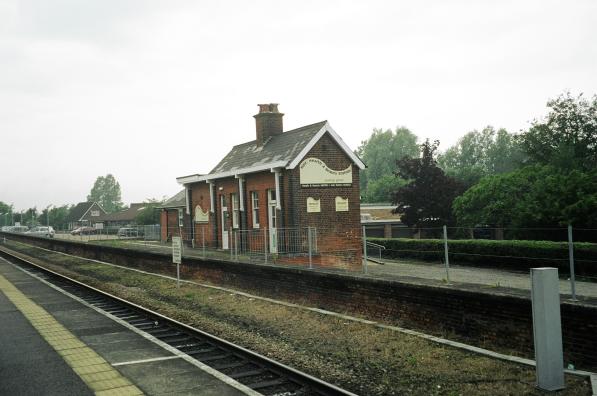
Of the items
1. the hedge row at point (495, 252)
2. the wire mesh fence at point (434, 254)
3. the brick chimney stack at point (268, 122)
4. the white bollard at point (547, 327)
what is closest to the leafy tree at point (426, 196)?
the wire mesh fence at point (434, 254)

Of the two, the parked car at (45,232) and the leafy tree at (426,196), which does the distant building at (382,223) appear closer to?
the leafy tree at (426,196)

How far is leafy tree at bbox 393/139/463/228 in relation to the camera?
36.4 m

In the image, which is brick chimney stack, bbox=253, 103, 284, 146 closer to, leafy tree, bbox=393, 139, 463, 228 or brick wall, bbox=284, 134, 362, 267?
brick wall, bbox=284, 134, 362, 267

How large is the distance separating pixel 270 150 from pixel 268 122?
7.68 feet

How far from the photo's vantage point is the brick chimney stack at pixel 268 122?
2761 centimetres

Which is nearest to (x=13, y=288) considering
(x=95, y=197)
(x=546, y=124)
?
(x=546, y=124)

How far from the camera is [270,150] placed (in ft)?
85.3

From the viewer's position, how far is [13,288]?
18.8 metres

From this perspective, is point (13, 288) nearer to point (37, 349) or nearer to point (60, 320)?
point (60, 320)

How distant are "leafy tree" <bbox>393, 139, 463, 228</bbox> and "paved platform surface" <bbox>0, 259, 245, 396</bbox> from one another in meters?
26.3

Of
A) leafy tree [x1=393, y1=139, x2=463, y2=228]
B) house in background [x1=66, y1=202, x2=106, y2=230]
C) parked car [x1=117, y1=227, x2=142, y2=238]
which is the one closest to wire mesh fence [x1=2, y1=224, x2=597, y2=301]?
leafy tree [x1=393, y1=139, x2=463, y2=228]

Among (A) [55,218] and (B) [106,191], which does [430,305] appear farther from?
(B) [106,191]

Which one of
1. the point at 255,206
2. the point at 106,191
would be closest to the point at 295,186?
the point at 255,206

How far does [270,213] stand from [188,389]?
1697 cm
